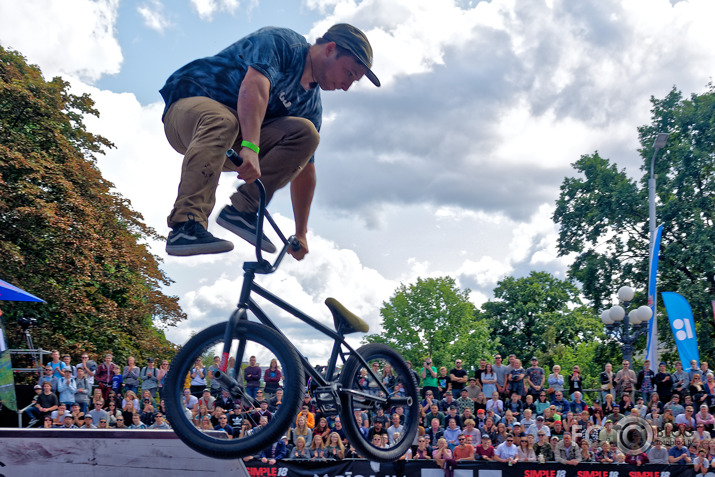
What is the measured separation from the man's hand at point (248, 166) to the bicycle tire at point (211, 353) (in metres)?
0.84

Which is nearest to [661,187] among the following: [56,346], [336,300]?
[56,346]

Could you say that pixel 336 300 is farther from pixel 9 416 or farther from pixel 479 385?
pixel 9 416

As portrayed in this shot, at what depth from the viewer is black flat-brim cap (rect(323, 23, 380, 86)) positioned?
4039 mm

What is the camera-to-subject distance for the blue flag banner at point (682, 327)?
22.0 meters

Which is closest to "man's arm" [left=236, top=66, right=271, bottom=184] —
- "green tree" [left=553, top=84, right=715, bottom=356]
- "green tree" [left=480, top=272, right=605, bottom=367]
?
"green tree" [left=553, top=84, right=715, bottom=356]

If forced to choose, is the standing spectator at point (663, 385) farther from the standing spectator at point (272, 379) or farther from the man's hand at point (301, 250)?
the standing spectator at point (272, 379)

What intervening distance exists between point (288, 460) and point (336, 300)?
1172 centimetres

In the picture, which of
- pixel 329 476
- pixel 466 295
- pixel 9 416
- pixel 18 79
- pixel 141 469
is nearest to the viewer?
pixel 141 469

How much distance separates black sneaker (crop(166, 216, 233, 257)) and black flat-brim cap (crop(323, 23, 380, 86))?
135 cm

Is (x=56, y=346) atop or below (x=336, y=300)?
atop

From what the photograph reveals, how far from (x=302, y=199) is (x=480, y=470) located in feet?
39.4

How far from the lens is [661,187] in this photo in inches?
1336

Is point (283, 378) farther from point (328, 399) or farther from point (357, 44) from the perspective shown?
point (357, 44)

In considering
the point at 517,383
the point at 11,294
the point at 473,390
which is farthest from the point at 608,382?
the point at 11,294
